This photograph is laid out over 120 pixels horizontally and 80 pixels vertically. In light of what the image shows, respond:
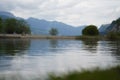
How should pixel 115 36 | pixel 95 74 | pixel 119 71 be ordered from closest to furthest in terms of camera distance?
pixel 95 74, pixel 119 71, pixel 115 36

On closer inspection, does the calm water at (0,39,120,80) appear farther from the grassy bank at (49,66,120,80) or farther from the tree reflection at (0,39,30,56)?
the grassy bank at (49,66,120,80)

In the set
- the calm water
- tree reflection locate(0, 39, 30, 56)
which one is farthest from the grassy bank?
tree reflection locate(0, 39, 30, 56)

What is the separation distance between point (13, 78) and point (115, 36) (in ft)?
592

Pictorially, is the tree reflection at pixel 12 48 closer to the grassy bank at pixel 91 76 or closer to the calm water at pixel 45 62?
the calm water at pixel 45 62

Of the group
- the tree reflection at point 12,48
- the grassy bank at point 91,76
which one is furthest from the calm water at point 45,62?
the grassy bank at point 91,76

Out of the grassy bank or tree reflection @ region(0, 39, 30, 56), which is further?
tree reflection @ region(0, 39, 30, 56)

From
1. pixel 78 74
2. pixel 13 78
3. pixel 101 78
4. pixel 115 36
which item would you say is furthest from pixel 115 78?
pixel 115 36

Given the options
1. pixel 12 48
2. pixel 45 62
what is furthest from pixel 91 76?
pixel 12 48

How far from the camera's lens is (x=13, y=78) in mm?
Result: 16062

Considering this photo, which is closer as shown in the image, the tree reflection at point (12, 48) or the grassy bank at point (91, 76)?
the grassy bank at point (91, 76)

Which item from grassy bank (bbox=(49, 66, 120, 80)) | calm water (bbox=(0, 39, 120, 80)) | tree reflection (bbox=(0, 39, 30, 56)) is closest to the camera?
grassy bank (bbox=(49, 66, 120, 80))

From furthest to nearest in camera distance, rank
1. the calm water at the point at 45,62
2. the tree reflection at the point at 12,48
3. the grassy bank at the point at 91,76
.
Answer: the tree reflection at the point at 12,48
the calm water at the point at 45,62
the grassy bank at the point at 91,76

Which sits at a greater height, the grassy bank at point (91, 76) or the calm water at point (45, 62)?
the grassy bank at point (91, 76)

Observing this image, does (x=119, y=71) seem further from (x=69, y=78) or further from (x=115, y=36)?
(x=115, y=36)
